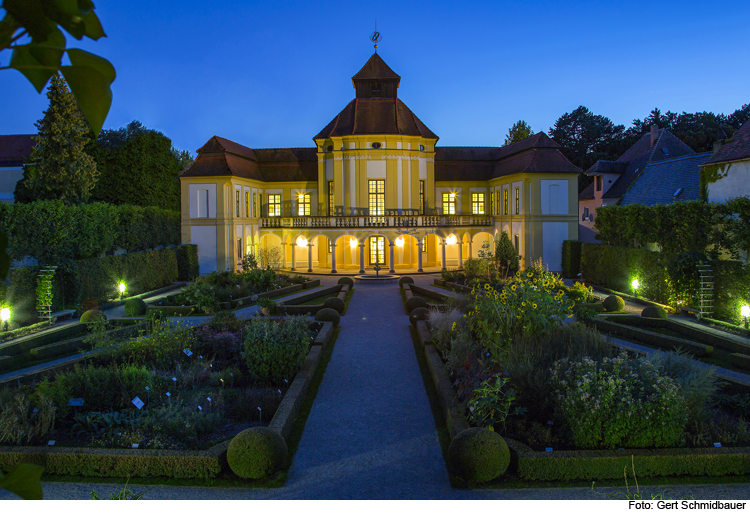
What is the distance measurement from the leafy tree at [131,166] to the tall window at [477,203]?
2393cm

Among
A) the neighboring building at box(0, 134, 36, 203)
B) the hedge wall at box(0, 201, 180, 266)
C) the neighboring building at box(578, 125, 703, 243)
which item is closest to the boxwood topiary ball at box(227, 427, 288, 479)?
the hedge wall at box(0, 201, 180, 266)

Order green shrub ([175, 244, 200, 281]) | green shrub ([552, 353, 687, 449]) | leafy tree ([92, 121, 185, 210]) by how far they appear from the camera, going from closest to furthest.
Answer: green shrub ([552, 353, 687, 449])
green shrub ([175, 244, 200, 281])
leafy tree ([92, 121, 185, 210])

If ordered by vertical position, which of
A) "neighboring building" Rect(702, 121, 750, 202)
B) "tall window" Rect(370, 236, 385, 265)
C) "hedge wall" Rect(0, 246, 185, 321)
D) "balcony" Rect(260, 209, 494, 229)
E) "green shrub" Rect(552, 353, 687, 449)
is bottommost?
"green shrub" Rect(552, 353, 687, 449)

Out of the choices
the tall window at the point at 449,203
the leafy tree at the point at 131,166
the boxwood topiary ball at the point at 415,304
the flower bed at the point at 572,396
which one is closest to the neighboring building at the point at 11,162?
the leafy tree at the point at 131,166

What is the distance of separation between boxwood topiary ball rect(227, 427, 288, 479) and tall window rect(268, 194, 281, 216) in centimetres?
3169

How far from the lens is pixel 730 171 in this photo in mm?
19594

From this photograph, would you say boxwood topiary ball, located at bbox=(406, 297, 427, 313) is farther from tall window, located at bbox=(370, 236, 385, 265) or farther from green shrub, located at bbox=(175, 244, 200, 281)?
green shrub, located at bbox=(175, 244, 200, 281)

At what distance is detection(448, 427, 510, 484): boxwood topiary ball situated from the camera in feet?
20.9

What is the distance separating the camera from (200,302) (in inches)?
723

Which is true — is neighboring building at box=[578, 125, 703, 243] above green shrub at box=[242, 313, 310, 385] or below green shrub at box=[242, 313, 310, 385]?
above

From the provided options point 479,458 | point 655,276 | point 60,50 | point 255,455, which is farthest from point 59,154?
point 60,50

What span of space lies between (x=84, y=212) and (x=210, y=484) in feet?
60.9

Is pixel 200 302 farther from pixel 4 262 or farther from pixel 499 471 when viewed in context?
pixel 4 262

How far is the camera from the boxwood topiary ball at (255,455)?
6590 mm
